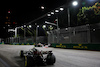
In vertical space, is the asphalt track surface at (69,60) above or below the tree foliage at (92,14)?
below

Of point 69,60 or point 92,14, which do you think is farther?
point 92,14

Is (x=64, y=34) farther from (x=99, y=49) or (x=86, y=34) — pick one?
(x=99, y=49)

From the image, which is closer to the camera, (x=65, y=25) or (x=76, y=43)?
(x=76, y=43)

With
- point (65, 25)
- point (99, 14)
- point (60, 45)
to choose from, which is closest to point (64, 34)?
point (60, 45)

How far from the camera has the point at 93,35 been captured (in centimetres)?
1329

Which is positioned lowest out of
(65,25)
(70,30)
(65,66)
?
(65,66)

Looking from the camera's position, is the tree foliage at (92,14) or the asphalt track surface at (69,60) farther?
the tree foliage at (92,14)

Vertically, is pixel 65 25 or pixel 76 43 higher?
pixel 65 25

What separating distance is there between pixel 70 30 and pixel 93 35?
4.10 metres

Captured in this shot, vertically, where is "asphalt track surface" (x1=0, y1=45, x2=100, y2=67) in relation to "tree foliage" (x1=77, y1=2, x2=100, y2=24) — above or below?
below

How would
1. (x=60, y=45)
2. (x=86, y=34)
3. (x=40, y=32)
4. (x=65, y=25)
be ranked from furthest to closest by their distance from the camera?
(x=40, y=32) < (x=65, y=25) < (x=60, y=45) < (x=86, y=34)

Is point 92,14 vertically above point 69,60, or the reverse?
point 92,14

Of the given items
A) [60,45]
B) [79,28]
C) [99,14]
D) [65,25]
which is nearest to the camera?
[79,28]

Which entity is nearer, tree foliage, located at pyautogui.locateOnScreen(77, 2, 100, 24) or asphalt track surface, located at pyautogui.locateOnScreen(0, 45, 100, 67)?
asphalt track surface, located at pyautogui.locateOnScreen(0, 45, 100, 67)
